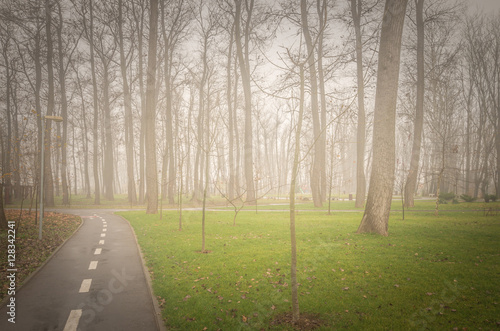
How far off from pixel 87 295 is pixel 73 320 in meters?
0.94

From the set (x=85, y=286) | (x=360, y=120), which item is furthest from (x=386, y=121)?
(x=360, y=120)

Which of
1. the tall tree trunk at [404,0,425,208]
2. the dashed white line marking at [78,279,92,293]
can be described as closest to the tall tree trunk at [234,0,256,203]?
the tall tree trunk at [404,0,425,208]

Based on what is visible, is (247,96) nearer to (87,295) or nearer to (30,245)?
(30,245)

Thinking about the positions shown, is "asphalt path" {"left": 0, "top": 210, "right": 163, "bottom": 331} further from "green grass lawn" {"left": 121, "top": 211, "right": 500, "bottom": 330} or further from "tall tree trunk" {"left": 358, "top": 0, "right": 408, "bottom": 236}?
"tall tree trunk" {"left": 358, "top": 0, "right": 408, "bottom": 236}

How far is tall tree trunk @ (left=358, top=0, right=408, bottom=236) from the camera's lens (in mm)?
8289

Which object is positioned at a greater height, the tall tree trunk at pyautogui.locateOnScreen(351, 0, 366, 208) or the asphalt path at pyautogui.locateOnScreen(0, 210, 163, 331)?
the tall tree trunk at pyautogui.locateOnScreen(351, 0, 366, 208)

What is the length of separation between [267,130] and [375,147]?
39.3m

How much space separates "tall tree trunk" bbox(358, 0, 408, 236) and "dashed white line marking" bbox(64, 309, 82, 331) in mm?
8281

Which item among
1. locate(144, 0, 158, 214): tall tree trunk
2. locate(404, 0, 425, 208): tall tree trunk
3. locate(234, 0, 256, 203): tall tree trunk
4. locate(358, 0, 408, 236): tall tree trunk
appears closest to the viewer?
locate(358, 0, 408, 236): tall tree trunk

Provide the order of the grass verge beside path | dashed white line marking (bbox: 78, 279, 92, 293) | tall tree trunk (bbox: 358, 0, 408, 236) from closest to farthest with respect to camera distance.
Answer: dashed white line marking (bbox: 78, 279, 92, 293)
the grass verge beside path
tall tree trunk (bbox: 358, 0, 408, 236)

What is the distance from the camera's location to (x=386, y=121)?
8375 millimetres

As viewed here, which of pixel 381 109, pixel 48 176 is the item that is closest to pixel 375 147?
pixel 381 109

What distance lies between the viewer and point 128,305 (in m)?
4.42

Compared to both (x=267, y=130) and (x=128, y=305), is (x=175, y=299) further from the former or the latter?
(x=267, y=130)
